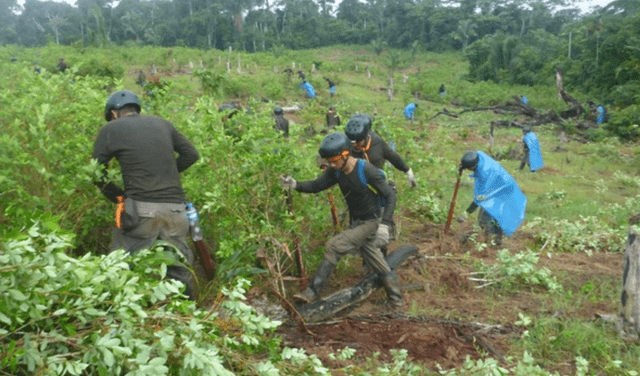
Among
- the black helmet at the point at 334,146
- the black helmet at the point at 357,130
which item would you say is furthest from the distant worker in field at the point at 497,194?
the black helmet at the point at 334,146

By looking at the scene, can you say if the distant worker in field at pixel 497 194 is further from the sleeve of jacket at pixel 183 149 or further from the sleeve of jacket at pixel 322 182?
the sleeve of jacket at pixel 183 149

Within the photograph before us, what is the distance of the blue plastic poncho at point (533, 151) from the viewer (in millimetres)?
13359

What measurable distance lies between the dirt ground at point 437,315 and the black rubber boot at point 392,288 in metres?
0.08

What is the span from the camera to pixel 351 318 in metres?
4.89

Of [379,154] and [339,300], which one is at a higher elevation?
[379,154]

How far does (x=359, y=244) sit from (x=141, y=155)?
2.07m

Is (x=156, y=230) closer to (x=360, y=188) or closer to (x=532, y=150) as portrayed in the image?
(x=360, y=188)

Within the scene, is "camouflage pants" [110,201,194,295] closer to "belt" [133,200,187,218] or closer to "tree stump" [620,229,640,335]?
"belt" [133,200,187,218]

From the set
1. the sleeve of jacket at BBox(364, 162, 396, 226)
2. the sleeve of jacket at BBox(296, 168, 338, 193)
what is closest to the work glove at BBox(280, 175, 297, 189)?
the sleeve of jacket at BBox(296, 168, 338, 193)

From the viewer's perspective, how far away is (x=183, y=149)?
4.47m

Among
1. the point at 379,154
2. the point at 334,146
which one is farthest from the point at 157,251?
the point at 379,154

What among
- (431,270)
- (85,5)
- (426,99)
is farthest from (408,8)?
(431,270)

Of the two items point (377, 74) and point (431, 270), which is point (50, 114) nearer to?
point (431, 270)

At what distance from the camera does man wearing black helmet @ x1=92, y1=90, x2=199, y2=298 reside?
414 cm
